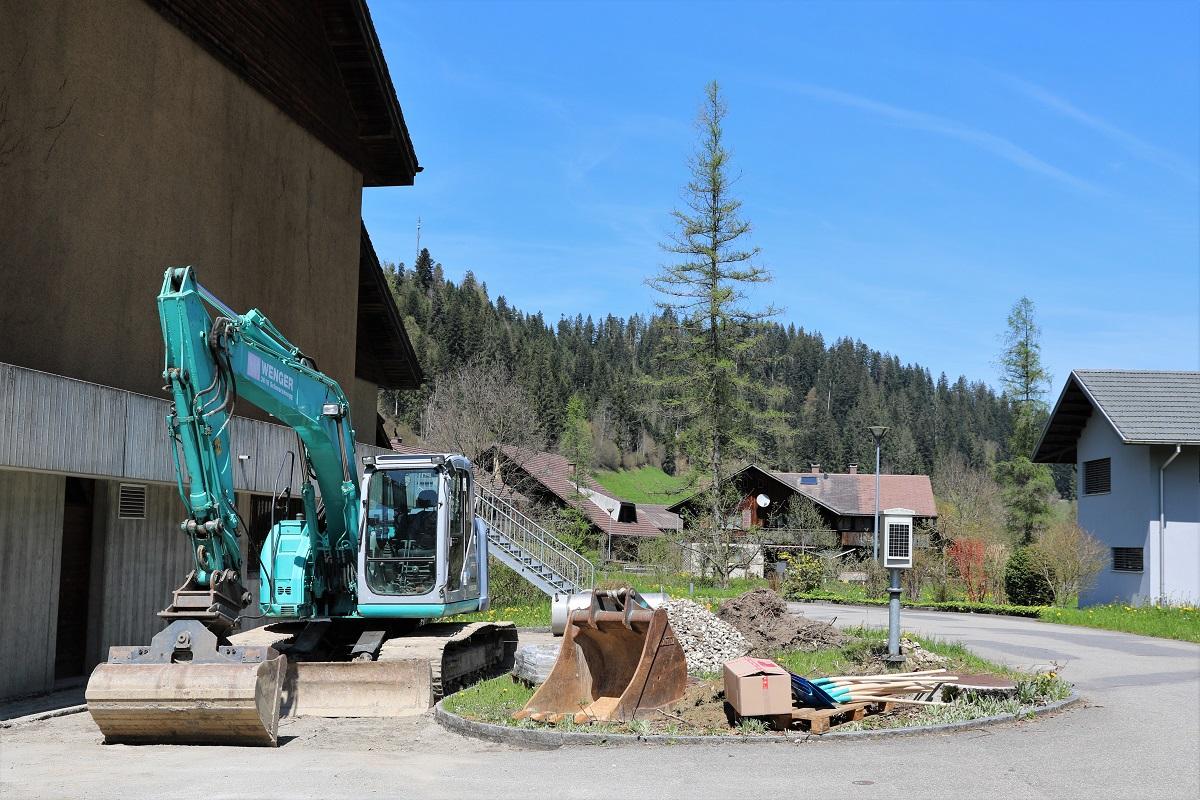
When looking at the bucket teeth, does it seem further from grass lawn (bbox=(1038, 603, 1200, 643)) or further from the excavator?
grass lawn (bbox=(1038, 603, 1200, 643))

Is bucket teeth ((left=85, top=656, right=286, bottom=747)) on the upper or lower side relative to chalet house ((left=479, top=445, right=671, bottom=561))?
lower

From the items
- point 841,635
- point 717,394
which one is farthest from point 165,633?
point 717,394

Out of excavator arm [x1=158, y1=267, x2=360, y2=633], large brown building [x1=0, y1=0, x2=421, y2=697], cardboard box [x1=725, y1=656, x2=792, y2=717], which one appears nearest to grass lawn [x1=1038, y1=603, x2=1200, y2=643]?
cardboard box [x1=725, y1=656, x2=792, y2=717]

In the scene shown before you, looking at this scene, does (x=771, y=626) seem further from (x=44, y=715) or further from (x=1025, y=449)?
(x=1025, y=449)

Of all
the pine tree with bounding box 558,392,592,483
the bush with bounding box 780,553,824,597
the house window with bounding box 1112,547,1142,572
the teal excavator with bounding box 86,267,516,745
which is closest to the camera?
the teal excavator with bounding box 86,267,516,745

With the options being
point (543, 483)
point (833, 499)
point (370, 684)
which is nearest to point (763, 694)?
point (370, 684)

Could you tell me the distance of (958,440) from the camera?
15350 cm

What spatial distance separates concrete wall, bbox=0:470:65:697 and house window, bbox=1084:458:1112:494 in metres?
32.0

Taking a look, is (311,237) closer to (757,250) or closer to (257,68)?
(257,68)

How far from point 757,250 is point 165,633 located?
3628 centimetres

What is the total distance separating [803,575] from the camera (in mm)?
44438

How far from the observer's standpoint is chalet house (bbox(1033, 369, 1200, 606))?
107ft

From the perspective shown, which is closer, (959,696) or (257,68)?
(959,696)

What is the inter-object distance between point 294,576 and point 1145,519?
2868 centimetres
